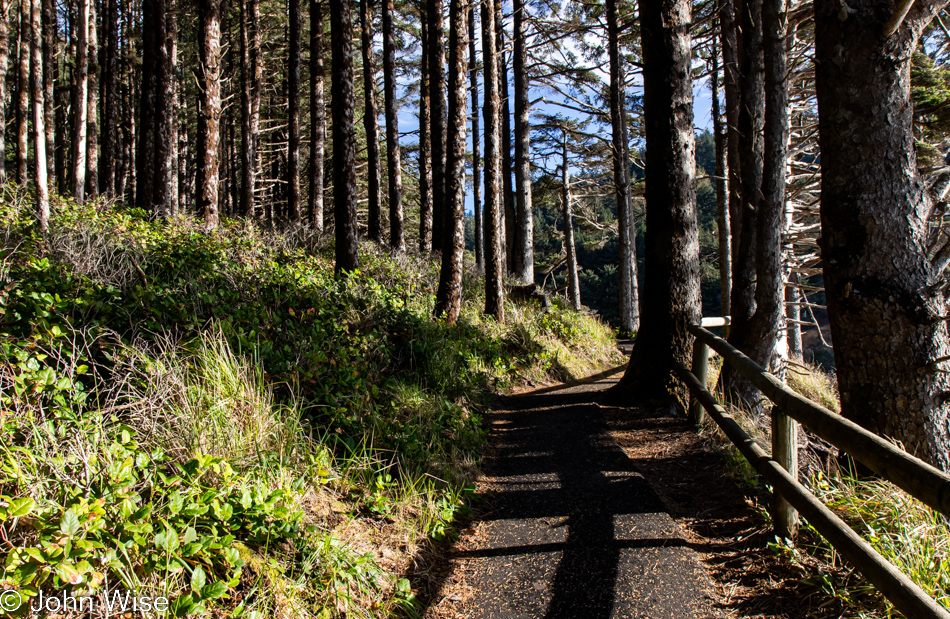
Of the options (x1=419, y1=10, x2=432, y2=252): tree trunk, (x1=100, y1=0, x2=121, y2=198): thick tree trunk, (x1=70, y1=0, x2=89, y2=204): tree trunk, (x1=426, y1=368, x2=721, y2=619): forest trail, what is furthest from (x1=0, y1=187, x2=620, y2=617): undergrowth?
(x1=100, y1=0, x2=121, y2=198): thick tree trunk

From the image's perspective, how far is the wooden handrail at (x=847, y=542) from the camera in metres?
2.16

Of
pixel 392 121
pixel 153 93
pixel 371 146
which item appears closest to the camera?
pixel 153 93

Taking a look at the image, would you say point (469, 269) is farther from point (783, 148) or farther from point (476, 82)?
point (476, 82)

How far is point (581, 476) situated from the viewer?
479 cm

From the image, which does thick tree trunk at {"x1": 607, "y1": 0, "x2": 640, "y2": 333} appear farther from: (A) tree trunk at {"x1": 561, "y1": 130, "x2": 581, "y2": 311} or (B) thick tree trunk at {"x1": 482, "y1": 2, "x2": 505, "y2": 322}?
(B) thick tree trunk at {"x1": 482, "y1": 2, "x2": 505, "y2": 322}

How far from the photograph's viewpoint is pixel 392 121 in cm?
1534

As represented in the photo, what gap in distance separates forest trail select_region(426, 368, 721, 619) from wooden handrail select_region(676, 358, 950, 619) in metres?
0.73

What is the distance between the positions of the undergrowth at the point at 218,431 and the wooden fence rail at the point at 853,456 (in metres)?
2.33

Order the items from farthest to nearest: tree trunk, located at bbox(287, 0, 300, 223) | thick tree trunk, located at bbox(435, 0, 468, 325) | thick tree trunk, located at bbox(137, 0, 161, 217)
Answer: tree trunk, located at bbox(287, 0, 300, 223) < thick tree trunk, located at bbox(137, 0, 161, 217) < thick tree trunk, located at bbox(435, 0, 468, 325)

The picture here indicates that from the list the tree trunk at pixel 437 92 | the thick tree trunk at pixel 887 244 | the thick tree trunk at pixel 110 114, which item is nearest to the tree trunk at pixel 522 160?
the tree trunk at pixel 437 92

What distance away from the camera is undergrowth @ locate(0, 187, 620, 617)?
2498 millimetres

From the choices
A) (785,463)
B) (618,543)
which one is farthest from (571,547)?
(785,463)

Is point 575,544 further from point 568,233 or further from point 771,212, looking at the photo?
point 568,233

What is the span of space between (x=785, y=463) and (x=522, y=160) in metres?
13.8
